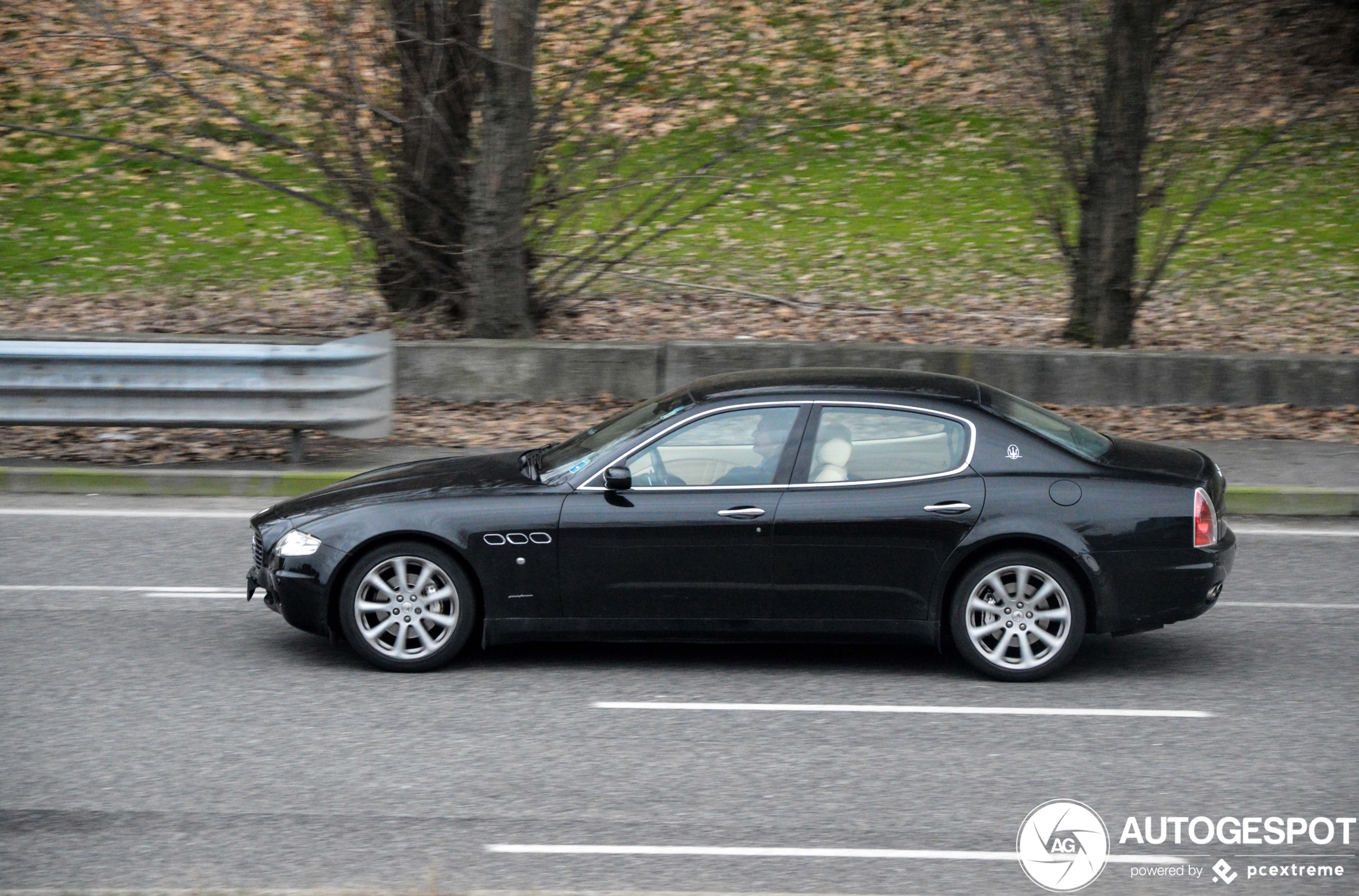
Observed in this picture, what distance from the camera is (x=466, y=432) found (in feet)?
37.8

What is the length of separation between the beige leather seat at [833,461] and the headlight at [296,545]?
2.36 metres

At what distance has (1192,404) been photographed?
1219 centimetres

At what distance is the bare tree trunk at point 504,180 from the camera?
1240 centimetres

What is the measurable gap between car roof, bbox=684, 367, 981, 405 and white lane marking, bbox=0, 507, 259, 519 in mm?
4079

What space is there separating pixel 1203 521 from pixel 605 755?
9.85 ft

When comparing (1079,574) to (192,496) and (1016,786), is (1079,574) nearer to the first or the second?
(1016,786)

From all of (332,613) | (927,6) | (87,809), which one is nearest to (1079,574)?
(332,613)

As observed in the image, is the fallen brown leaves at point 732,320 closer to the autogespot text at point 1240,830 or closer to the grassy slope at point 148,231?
the grassy slope at point 148,231

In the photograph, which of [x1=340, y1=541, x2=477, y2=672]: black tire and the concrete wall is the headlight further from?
the concrete wall

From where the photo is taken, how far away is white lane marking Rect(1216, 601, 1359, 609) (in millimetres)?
7762

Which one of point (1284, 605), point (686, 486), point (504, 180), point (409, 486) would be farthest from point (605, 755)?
point (504, 180)

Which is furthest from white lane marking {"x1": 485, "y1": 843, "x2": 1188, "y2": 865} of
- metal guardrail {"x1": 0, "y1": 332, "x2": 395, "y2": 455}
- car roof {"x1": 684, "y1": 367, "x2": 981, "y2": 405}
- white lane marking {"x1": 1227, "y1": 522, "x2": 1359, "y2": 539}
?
metal guardrail {"x1": 0, "y1": 332, "x2": 395, "y2": 455}

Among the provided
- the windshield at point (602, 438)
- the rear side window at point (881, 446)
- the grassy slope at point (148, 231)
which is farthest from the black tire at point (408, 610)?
the grassy slope at point (148, 231)

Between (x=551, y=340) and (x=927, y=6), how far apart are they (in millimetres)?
12963
